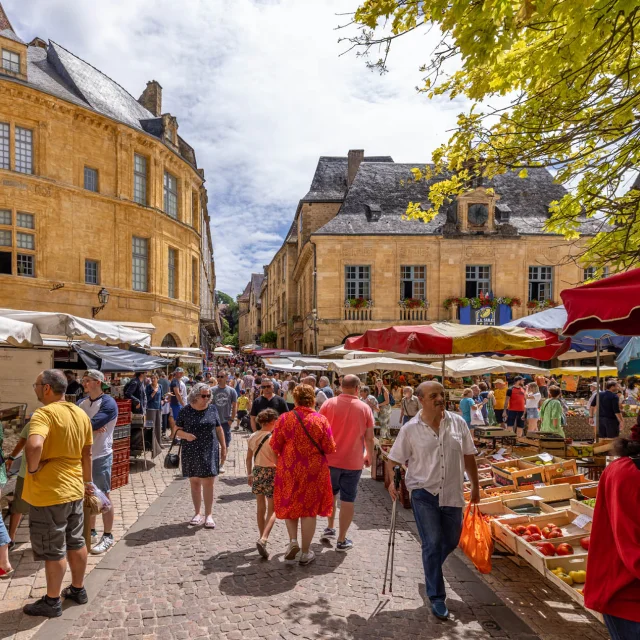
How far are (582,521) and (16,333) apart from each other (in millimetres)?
6414

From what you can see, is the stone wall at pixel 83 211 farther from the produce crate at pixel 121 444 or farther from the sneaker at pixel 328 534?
the sneaker at pixel 328 534

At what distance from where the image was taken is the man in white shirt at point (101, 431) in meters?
5.26

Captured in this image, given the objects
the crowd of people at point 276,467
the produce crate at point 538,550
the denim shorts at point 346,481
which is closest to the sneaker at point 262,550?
the crowd of people at point 276,467

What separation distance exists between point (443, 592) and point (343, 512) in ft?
5.02

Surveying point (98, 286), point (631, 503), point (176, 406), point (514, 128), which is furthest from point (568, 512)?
point (98, 286)

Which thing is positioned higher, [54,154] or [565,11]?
[54,154]

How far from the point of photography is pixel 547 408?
1130 cm

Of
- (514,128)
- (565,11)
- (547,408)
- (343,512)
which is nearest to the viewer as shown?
(565,11)

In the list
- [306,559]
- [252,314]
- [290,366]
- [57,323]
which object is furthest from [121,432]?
[252,314]

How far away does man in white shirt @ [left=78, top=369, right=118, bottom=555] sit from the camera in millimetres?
5262

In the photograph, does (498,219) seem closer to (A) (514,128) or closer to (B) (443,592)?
(A) (514,128)

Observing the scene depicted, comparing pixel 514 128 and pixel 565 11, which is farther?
pixel 514 128

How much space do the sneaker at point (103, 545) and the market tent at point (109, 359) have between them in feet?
13.9

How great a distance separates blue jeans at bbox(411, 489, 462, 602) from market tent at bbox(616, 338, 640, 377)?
17.8ft
